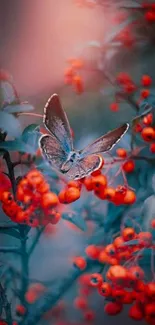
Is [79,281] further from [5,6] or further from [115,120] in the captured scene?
[5,6]

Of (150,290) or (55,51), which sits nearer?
(150,290)

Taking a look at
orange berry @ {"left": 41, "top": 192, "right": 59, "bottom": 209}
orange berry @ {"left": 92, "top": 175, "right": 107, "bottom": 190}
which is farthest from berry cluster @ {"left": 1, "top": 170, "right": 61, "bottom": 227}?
orange berry @ {"left": 92, "top": 175, "right": 107, "bottom": 190}

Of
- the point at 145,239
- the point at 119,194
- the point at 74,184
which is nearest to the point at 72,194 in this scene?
the point at 74,184

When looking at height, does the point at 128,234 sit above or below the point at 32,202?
below

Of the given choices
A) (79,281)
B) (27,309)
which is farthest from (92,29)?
(27,309)

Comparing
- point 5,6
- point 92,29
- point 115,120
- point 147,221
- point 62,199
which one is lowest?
point 147,221

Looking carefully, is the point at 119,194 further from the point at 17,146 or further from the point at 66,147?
the point at 17,146
